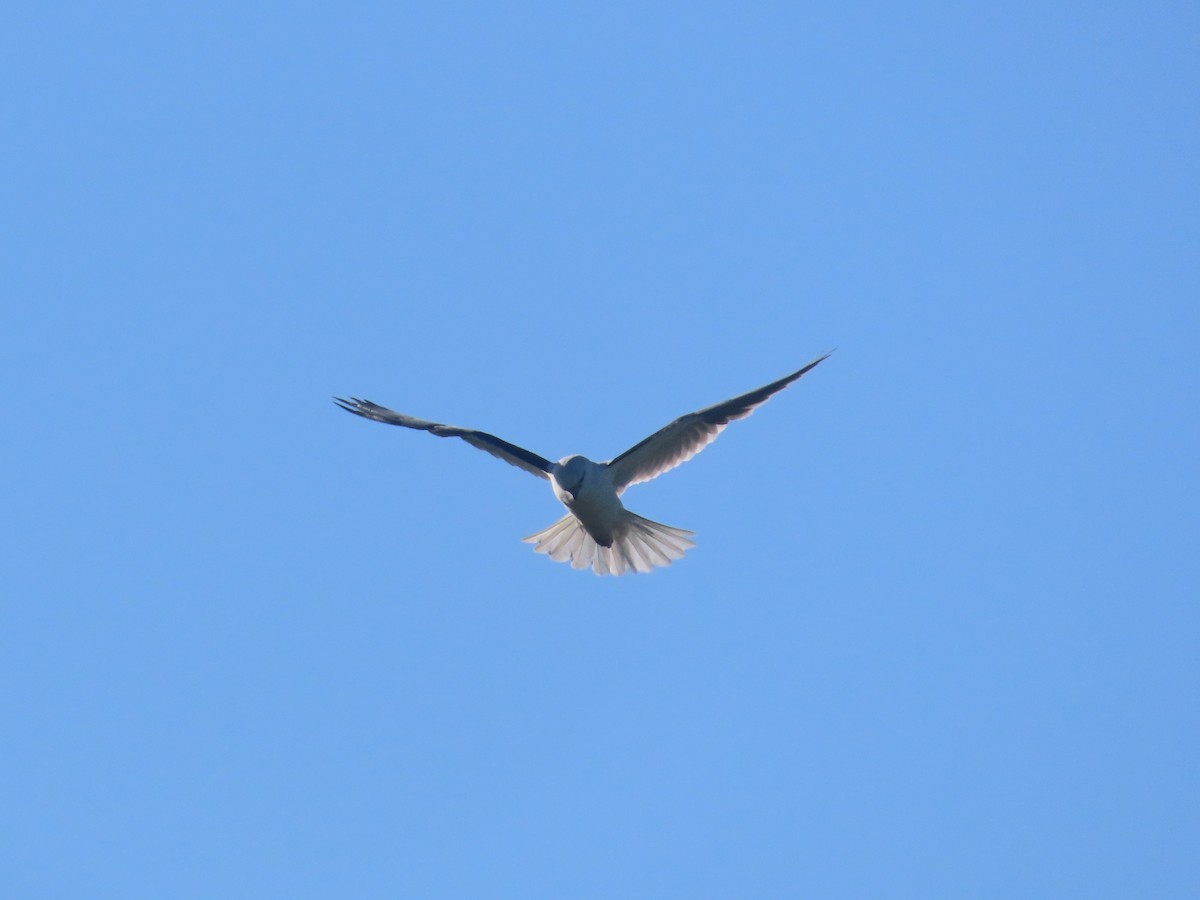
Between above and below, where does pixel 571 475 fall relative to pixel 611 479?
below

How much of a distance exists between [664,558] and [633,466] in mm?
1102

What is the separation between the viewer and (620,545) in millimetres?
14234

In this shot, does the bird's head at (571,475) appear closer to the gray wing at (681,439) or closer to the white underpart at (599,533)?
the white underpart at (599,533)

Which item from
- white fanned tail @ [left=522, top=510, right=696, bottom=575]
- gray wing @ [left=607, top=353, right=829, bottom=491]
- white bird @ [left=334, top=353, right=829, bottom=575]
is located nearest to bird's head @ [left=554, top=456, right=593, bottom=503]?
white bird @ [left=334, top=353, right=829, bottom=575]

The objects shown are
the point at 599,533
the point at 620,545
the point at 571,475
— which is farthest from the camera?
the point at 620,545

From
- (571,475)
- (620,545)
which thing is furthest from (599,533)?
(571,475)

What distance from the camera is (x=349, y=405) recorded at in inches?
563

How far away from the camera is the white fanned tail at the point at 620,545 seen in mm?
14016

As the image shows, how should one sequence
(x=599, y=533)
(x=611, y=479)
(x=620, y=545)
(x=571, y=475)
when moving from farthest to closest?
(x=620, y=545) < (x=599, y=533) < (x=611, y=479) < (x=571, y=475)

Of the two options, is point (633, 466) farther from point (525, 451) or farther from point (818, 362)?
point (818, 362)

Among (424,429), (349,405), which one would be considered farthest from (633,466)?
(349,405)

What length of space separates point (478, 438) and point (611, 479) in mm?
1471

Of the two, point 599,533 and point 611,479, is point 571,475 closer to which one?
point 611,479

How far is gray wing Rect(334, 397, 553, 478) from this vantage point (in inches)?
540
